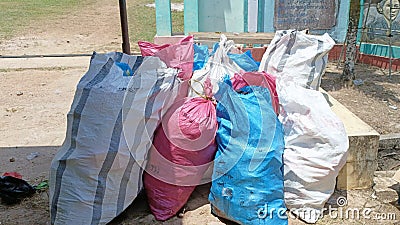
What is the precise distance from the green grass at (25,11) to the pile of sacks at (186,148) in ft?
28.0

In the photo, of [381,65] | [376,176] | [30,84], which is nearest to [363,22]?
[381,65]

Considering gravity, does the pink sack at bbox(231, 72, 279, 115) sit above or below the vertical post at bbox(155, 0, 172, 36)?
below

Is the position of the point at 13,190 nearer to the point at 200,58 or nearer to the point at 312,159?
the point at 200,58

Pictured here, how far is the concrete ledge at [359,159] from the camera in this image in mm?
2795

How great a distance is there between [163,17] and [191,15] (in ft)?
1.55

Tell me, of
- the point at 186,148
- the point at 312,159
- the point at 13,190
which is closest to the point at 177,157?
the point at 186,148

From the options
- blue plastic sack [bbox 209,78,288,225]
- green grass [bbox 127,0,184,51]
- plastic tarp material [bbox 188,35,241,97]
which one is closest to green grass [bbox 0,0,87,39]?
green grass [bbox 127,0,184,51]

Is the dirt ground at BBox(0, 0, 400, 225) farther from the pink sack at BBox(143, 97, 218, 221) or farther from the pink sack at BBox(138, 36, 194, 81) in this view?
the pink sack at BBox(138, 36, 194, 81)

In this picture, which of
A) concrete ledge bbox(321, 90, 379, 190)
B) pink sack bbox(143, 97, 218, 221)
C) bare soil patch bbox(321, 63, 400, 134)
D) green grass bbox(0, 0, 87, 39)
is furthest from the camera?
green grass bbox(0, 0, 87, 39)

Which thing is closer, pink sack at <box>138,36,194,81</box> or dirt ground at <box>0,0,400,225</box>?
dirt ground at <box>0,0,400,225</box>

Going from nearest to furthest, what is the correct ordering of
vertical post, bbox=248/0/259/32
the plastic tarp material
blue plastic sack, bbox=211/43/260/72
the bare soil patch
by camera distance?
1. the plastic tarp material
2. blue plastic sack, bbox=211/43/260/72
3. the bare soil patch
4. vertical post, bbox=248/0/259/32

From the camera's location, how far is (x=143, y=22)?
11.6 m

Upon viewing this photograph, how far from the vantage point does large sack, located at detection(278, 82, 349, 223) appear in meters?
2.48

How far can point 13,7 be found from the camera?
13.6 metres
